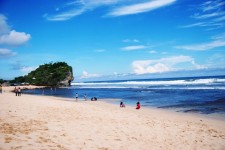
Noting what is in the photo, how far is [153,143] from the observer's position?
10414 millimetres

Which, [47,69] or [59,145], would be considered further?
[47,69]

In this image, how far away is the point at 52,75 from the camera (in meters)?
109

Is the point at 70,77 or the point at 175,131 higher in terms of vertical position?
the point at 70,77

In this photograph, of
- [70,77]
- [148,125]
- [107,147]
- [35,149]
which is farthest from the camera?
[70,77]

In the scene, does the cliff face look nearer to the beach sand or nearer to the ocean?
the ocean

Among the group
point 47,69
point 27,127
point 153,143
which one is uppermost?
point 47,69

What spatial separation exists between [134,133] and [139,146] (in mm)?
2001

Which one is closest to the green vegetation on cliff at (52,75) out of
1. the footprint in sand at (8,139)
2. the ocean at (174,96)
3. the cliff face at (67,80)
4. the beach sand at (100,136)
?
the cliff face at (67,80)

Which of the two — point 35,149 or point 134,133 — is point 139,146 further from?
point 35,149

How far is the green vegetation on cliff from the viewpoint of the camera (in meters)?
109

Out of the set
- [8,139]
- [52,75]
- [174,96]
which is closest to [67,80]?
[52,75]

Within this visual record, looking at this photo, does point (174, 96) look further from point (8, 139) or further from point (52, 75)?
point (52, 75)

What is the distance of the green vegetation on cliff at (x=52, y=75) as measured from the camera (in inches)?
4279

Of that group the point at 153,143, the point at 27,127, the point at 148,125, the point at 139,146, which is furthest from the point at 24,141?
the point at 148,125
